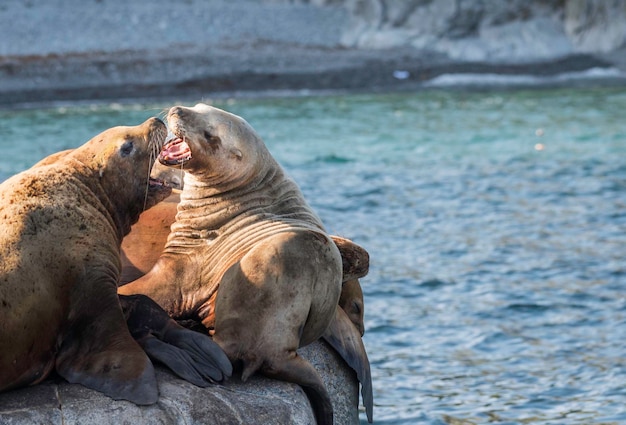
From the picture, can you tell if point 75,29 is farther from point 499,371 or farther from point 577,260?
point 499,371

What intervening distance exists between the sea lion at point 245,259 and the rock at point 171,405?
0.29 feet

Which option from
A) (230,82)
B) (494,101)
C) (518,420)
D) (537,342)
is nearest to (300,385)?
(518,420)

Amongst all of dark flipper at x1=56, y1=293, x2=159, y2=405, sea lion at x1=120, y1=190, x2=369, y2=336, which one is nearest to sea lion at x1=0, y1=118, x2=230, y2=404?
dark flipper at x1=56, y1=293, x2=159, y2=405

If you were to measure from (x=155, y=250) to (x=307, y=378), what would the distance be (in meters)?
1.04

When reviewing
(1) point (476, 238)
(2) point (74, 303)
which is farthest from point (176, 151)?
(1) point (476, 238)

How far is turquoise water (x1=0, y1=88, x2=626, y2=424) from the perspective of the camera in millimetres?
6520

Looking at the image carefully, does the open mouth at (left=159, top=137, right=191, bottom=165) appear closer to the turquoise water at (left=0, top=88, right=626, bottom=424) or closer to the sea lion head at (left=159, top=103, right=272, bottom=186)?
the sea lion head at (left=159, top=103, right=272, bottom=186)

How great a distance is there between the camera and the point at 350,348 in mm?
4574

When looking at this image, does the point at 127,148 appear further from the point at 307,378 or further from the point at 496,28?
the point at 496,28

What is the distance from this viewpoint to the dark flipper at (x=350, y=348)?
4.52 meters

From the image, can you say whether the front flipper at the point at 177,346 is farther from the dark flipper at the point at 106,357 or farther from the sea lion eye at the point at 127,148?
the sea lion eye at the point at 127,148

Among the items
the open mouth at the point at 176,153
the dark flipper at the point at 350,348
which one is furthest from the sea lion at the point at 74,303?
the dark flipper at the point at 350,348

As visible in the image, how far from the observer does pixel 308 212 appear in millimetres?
4547

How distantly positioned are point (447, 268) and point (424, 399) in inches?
126
